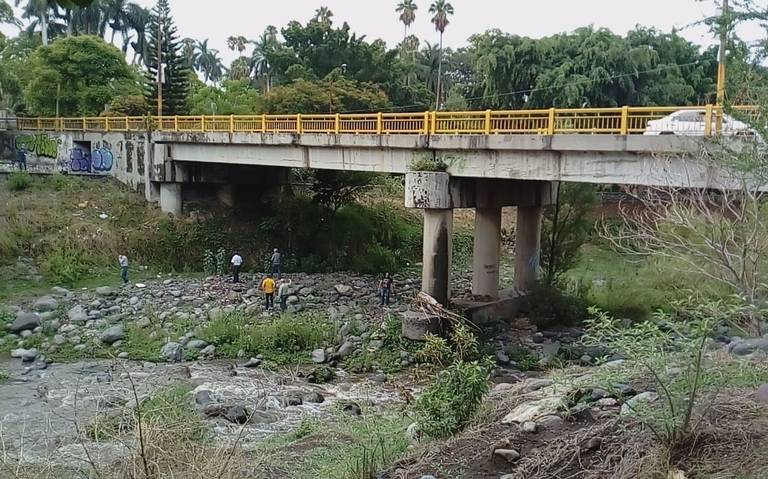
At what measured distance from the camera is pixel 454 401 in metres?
8.20

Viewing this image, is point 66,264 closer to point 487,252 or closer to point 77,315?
point 77,315

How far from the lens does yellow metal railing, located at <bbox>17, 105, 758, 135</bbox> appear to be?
1485 cm

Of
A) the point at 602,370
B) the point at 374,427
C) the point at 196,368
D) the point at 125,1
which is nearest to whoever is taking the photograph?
the point at 602,370

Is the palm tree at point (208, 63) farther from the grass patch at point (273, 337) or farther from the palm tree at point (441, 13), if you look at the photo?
the grass patch at point (273, 337)

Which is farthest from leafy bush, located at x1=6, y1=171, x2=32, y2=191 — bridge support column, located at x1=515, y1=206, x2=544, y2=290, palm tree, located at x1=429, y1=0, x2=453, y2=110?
palm tree, located at x1=429, y1=0, x2=453, y2=110

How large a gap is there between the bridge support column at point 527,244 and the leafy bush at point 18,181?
21.2m

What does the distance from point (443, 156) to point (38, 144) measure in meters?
25.6

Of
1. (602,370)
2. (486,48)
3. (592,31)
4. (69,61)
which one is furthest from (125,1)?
(602,370)

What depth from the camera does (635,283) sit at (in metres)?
22.9

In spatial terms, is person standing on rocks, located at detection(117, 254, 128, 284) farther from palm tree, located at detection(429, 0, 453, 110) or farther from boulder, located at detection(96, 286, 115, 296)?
palm tree, located at detection(429, 0, 453, 110)

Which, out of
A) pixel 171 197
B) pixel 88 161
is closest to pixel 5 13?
pixel 88 161

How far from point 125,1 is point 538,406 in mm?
74344

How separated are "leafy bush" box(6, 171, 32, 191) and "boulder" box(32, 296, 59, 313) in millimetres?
10180

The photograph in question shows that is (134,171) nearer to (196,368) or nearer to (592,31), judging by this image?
(196,368)
